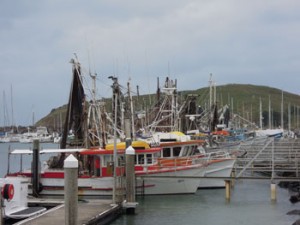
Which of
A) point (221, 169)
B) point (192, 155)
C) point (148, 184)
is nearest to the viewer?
point (148, 184)

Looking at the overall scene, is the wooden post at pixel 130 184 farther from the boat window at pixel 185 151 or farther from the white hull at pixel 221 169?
the white hull at pixel 221 169

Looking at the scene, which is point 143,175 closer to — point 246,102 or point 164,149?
point 164,149

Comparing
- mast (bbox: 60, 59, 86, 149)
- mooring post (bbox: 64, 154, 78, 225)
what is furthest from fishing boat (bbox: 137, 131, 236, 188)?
mooring post (bbox: 64, 154, 78, 225)

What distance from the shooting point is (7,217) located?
22.2 metres

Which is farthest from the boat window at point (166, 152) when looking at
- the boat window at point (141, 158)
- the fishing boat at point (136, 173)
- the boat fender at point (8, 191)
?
the boat fender at point (8, 191)

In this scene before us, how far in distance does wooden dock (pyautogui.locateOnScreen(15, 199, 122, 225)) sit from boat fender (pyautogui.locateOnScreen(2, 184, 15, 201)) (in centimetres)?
158

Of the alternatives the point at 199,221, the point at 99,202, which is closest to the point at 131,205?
the point at 99,202

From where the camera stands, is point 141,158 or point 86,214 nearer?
point 86,214

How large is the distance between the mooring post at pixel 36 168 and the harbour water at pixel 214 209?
226 inches

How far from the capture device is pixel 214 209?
1139 inches

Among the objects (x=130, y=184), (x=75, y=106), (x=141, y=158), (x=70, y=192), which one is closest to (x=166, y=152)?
(x=141, y=158)

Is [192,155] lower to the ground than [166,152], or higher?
lower

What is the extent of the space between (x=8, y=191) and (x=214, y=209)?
1111 centimetres

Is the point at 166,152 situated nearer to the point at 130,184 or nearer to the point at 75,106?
the point at 75,106
